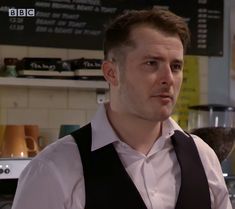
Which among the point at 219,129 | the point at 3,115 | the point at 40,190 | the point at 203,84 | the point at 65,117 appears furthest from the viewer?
the point at 203,84

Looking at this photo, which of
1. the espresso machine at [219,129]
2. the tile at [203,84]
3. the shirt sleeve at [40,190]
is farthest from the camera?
the tile at [203,84]

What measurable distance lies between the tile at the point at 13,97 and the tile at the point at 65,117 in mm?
148

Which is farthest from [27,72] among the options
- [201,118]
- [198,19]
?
[198,19]

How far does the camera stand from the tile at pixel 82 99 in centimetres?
266

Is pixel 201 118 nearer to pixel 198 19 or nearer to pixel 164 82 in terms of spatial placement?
pixel 198 19

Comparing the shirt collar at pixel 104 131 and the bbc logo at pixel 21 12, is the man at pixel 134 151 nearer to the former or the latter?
the shirt collar at pixel 104 131

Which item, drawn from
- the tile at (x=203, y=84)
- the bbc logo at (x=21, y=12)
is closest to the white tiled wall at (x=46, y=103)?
the bbc logo at (x=21, y=12)

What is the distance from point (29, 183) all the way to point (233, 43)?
2.16 m

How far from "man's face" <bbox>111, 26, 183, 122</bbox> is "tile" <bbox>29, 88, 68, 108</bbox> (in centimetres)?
149

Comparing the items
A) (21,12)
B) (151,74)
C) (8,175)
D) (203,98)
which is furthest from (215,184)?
(203,98)

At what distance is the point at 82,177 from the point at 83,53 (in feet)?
5.35

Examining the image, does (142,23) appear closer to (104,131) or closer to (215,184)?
(104,131)

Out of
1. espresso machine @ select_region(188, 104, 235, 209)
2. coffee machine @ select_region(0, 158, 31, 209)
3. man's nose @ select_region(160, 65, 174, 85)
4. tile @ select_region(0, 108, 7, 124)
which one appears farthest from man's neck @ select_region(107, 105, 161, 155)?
tile @ select_region(0, 108, 7, 124)

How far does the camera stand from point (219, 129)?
2.33 metres
